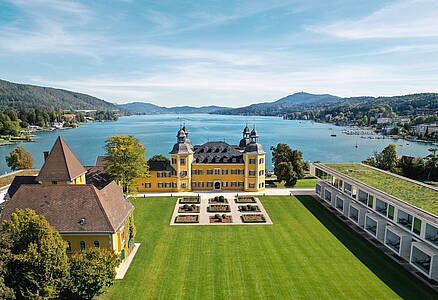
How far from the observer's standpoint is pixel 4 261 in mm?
18203

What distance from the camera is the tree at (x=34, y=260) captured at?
18.8m

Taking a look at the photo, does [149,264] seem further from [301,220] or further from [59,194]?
[301,220]

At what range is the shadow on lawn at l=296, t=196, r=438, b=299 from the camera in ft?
76.1

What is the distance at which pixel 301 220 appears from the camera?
38438mm

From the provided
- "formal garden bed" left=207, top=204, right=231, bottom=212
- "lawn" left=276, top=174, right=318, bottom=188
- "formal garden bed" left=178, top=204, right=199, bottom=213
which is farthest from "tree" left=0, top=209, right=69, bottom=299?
"lawn" left=276, top=174, right=318, bottom=188

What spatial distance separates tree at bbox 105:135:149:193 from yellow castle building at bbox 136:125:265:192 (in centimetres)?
660

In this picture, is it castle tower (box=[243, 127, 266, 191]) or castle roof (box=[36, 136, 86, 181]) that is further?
castle tower (box=[243, 127, 266, 191])

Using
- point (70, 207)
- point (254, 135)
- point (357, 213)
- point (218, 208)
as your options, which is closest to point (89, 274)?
point (70, 207)

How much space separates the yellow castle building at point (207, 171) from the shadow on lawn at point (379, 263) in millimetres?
14415

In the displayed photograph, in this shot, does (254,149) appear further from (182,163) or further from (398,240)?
(398,240)

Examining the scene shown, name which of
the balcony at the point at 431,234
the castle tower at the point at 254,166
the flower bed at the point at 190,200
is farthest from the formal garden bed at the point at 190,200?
the balcony at the point at 431,234

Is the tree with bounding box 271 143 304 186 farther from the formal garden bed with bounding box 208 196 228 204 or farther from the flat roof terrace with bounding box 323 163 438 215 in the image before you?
the formal garden bed with bounding box 208 196 228 204

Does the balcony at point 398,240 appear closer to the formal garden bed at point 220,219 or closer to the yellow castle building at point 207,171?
the formal garden bed at point 220,219

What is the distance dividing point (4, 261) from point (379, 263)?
30.1m
